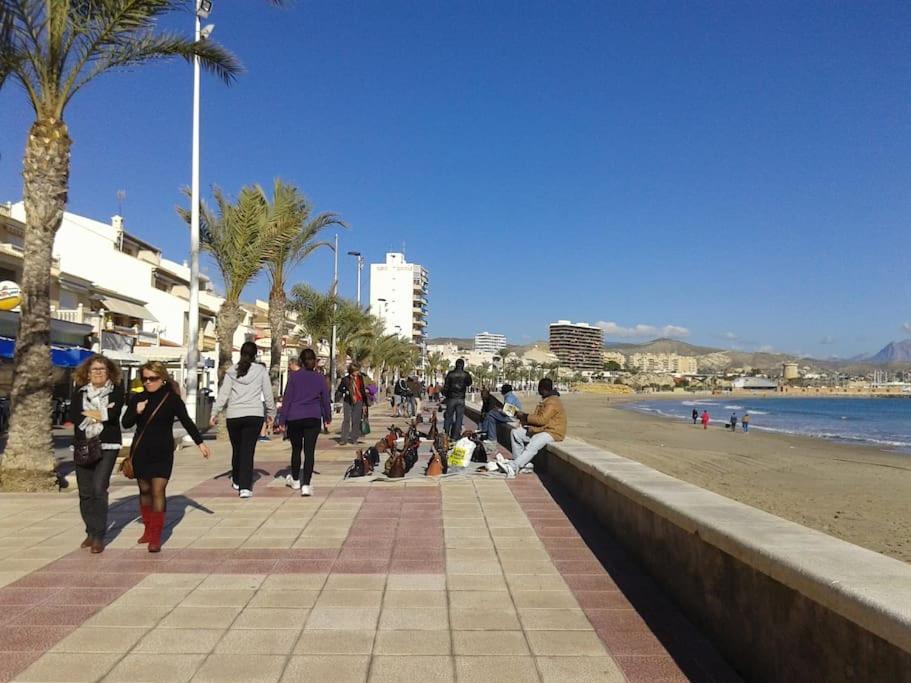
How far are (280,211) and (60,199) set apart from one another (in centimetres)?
1129

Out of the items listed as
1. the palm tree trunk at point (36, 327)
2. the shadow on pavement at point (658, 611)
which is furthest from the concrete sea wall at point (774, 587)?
the palm tree trunk at point (36, 327)

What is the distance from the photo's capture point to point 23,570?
16.3 ft

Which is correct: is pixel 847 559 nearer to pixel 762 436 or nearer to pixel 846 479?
pixel 846 479

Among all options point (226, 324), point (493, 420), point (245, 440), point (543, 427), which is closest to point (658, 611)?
point (245, 440)

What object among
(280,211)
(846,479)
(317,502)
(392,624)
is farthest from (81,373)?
(846,479)

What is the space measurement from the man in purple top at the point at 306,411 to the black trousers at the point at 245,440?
0.53m

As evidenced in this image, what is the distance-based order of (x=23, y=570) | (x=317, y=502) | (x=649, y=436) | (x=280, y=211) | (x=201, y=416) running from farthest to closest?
(x=649, y=436), (x=280, y=211), (x=201, y=416), (x=317, y=502), (x=23, y=570)

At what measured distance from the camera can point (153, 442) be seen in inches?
221

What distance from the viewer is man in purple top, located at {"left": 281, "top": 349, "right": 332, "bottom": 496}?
808 cm

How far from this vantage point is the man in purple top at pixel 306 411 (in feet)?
26.5

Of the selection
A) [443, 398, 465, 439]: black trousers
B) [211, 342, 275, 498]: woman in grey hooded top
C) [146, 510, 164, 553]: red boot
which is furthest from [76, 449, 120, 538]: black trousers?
[443, 398, 465, 439]: black trousers

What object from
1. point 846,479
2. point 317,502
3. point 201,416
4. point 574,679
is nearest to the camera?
point 574,679

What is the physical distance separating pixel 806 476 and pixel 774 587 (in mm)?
21827

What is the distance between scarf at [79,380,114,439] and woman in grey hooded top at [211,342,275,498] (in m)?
1.83
